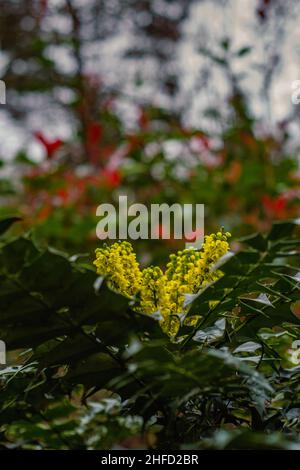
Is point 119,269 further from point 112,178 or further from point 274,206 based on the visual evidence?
point 112,178

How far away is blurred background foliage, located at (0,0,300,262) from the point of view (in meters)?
3.06

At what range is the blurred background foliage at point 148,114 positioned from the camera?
10.0 ft

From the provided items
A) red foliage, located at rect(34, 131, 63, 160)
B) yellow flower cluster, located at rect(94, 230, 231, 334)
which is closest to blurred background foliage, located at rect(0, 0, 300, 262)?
red foliage, located at rect(34, 131, 63, 160)

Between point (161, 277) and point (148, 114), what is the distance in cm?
306

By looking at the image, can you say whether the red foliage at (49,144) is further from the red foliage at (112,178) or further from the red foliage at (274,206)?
the red foliage at (274,206)

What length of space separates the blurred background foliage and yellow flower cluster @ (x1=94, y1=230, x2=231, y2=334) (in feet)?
5.66

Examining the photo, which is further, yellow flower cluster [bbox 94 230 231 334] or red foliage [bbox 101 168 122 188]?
red foliage [bbox 101 168 122 188]

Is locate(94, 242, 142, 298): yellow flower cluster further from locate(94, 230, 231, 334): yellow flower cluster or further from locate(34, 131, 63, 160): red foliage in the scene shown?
locate(34, 131, 63, 160): red foliage

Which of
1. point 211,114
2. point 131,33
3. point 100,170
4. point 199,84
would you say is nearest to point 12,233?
point 100,170

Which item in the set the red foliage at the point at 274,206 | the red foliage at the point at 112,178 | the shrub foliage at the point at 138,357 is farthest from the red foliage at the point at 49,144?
the shrub foliage at the point at 138,357

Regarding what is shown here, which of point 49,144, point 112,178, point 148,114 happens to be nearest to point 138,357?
point 49,144

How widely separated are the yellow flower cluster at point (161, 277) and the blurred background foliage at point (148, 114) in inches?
68.0

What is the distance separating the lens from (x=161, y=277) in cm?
72

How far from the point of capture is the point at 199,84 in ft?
13.3
